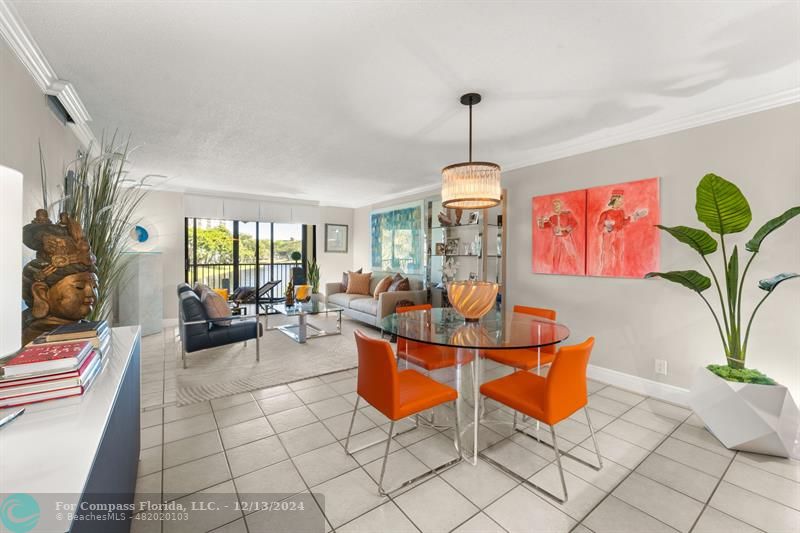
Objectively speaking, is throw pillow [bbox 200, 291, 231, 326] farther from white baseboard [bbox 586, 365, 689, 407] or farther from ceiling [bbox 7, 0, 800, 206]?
white baseboard [bbox 586, 365, 689, 407]

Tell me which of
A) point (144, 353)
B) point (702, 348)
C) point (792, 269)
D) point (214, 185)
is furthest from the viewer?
point (214, 185)

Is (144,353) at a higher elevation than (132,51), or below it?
below

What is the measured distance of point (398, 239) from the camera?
6.20 m

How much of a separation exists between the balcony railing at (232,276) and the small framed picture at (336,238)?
0.93 metres

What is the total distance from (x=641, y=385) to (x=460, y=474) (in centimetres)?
212

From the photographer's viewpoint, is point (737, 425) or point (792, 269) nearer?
point (737, 425)

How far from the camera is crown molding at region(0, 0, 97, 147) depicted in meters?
1.67

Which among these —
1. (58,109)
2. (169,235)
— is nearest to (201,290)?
(169,235)

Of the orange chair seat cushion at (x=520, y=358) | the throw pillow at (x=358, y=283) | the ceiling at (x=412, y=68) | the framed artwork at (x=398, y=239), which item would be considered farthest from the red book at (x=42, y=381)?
the throw pillow at (x=358, y=283)

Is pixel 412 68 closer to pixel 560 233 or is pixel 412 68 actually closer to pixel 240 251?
pixel 560 233

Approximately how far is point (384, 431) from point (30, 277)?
208 centimetres

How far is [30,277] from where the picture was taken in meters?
1.40

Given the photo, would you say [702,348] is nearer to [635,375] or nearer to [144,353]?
[635,375]

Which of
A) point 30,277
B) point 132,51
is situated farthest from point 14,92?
point 30,277
